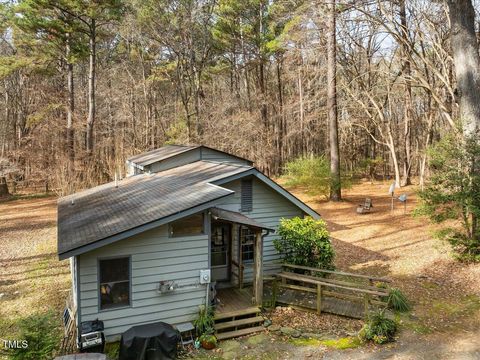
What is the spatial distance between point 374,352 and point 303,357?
5.13 feet

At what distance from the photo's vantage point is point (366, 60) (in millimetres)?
27766

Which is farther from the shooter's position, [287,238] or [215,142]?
[215,142]

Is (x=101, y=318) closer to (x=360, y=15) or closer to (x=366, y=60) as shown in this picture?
(x=360, y=15)

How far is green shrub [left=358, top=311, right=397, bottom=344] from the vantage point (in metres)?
8.00

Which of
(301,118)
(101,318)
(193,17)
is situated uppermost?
(193,17)

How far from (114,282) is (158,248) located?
4.00ft

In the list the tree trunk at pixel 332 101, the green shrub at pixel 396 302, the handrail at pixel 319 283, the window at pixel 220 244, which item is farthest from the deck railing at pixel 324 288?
the tree trunk at pixel 332 101

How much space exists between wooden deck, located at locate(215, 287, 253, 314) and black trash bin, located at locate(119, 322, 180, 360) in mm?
1748

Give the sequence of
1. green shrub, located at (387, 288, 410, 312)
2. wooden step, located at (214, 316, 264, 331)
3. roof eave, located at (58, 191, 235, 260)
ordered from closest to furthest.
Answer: roof eave, located at (58, 191, 235, 260)
wooden step, located at (214, 316, 264, 331)
green shrub, located at (387, 288, 410, 312)

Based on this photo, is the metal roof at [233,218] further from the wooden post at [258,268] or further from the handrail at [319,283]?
the handrail at [319,283]

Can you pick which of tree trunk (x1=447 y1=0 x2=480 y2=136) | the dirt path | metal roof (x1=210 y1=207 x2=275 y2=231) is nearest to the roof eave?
metal roof (x1=210 y1=207 x2=275 y2=231)

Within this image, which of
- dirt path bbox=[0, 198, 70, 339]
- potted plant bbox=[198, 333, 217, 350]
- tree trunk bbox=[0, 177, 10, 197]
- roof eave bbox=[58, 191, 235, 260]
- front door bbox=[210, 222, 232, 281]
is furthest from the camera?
tree trunk bbox=[0, 177, 10, 197]

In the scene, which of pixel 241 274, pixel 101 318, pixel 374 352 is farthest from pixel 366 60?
pixel 101 318

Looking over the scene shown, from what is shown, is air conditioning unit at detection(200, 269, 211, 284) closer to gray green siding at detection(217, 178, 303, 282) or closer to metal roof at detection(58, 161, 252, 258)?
metal roof at detection(58, 161, 252, 258)
